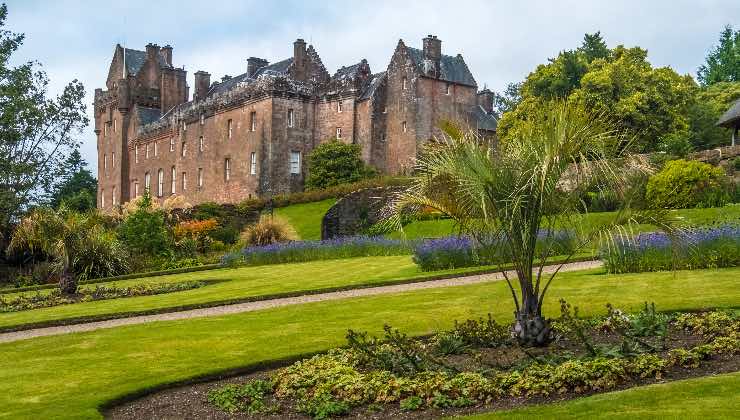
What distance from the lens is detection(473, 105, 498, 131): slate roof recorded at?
188 ft

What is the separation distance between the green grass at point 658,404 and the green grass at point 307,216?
1195 inches

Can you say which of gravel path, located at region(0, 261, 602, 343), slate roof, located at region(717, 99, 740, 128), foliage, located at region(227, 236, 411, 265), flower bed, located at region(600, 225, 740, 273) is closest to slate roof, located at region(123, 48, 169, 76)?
foliage, located at region(227, 236, 411, 265)

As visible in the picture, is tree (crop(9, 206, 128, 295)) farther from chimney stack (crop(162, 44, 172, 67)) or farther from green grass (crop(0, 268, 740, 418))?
chimney stack (crop(162, 44, 172, 67))

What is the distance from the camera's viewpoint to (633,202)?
10.6 metres

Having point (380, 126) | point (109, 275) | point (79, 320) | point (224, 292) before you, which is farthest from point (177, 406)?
point (380, 126)

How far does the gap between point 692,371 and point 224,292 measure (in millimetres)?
12916

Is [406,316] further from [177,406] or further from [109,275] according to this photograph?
[109,275]

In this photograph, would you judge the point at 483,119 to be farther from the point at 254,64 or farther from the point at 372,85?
the point at 254,64

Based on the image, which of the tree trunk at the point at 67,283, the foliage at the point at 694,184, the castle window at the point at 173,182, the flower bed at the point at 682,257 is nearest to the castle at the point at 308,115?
the castle window at the point at 173,182

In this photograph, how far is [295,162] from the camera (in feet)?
186

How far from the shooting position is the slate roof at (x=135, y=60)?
237ft

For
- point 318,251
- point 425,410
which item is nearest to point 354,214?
point 318,251

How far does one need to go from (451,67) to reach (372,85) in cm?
530

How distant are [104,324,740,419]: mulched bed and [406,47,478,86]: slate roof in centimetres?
4466
